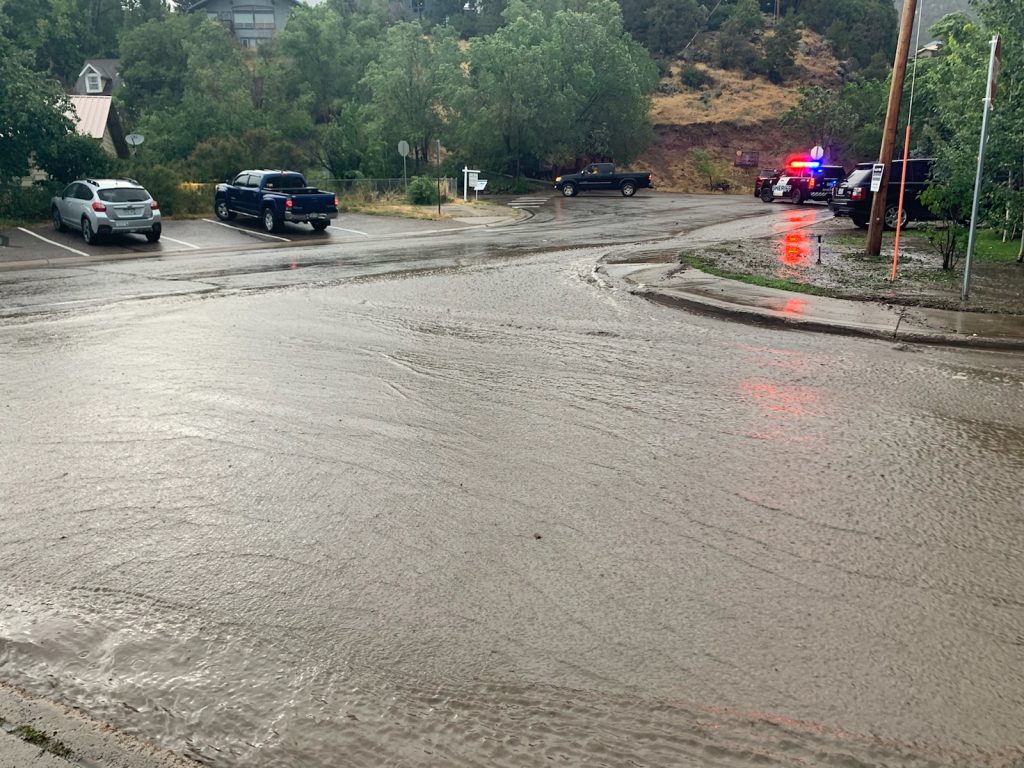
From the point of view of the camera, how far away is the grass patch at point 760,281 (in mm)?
13577

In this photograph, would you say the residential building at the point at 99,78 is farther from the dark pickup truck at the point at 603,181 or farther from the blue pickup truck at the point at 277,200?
the blue pickup truck at the point at 277,200

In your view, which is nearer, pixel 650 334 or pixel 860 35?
pixel 650 334

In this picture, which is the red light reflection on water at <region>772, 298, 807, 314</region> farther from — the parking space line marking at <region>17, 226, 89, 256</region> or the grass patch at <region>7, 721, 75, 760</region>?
the parking space line marking at <region>17, 226, 89, 256</region>

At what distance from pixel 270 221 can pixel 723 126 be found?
4928cm

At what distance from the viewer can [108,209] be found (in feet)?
74.3

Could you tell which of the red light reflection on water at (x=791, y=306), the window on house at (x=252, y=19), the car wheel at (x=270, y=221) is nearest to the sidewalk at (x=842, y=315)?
the red light reflection on water at (x=791, y=306)

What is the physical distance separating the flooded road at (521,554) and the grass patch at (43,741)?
0.26m

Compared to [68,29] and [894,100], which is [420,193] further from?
[68,29]

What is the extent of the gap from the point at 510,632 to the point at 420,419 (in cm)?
345

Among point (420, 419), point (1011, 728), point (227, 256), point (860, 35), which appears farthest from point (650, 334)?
point (860, 35)

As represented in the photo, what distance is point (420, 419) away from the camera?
7.33 metres

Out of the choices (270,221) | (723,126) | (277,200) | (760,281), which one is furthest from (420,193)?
(723,126)

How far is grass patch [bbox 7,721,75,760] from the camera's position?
3232 millimetres

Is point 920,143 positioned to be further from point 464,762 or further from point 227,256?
point 464,762
